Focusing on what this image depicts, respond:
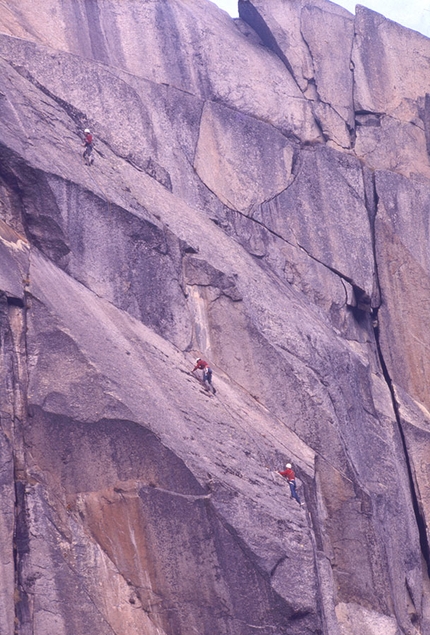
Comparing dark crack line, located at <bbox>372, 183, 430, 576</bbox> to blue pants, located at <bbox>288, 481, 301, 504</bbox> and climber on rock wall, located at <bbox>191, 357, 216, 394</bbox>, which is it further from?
climber on rock wall, located at <bbox>191, 357, 216, 394</bbox>

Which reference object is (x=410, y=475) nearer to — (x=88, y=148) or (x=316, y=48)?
(x=88, y=148)

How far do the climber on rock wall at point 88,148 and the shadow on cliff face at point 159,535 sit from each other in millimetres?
7674

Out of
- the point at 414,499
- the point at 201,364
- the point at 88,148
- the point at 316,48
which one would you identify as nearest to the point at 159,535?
the point at 201,364

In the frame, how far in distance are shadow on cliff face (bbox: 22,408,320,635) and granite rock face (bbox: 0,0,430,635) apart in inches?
1.5

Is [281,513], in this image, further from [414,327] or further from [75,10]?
[75,10]

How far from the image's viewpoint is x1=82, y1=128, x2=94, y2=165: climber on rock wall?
2281 cm

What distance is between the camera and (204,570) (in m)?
17.1

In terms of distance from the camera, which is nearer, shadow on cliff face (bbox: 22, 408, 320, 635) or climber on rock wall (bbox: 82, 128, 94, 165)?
shadow on cliff face (bbox: 22, 408, 320, 635)

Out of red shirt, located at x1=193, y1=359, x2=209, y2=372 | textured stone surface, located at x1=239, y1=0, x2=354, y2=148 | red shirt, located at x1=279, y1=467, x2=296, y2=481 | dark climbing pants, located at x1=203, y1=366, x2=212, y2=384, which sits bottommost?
red shirt, located at x1=279, y1=467, x2=296, y2=481

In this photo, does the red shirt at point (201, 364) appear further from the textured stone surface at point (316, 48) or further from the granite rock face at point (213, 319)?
the textured stone surface at point (316, 48)

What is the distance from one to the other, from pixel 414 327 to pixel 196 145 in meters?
7.88

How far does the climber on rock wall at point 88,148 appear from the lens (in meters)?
22.8

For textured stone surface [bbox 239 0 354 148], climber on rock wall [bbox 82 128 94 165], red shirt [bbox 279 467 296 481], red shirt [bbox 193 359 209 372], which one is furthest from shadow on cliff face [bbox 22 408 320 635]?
textured stone surface [bbox 239 0 354 148]

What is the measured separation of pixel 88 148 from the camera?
75.5ft
